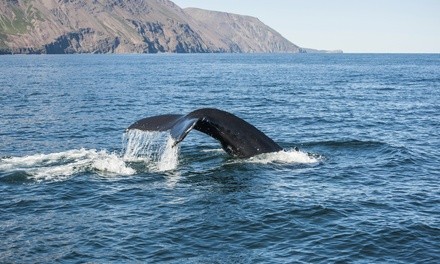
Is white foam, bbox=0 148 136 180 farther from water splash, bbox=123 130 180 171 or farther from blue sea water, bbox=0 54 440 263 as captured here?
water splash, bbox=123 130 180 171

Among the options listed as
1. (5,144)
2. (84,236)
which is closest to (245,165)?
(84,236)

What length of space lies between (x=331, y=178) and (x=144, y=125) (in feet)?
23.5

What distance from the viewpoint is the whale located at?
16.0 metres

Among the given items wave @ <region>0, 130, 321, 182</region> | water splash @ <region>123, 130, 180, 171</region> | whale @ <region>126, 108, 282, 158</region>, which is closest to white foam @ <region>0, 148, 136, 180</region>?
wave @ <region>0, 130, 321, 182</region>

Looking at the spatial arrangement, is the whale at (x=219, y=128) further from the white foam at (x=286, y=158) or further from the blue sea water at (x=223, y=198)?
the blue sea water at (x=223, y=198)

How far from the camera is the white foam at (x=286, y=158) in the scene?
19891mm

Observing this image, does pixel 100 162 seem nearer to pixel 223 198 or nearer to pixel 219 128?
pixel 219 128

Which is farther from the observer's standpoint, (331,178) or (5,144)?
(5,144)

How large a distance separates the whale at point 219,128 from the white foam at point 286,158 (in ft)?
0.66

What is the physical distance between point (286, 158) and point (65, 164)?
30.1ft

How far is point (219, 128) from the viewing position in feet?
58.5

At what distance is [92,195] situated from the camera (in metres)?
16.7

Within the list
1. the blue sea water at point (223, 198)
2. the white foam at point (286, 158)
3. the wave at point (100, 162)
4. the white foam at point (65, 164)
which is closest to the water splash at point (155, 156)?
the wave at point (100, 162)

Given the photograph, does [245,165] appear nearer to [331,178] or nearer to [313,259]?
[331,178]
